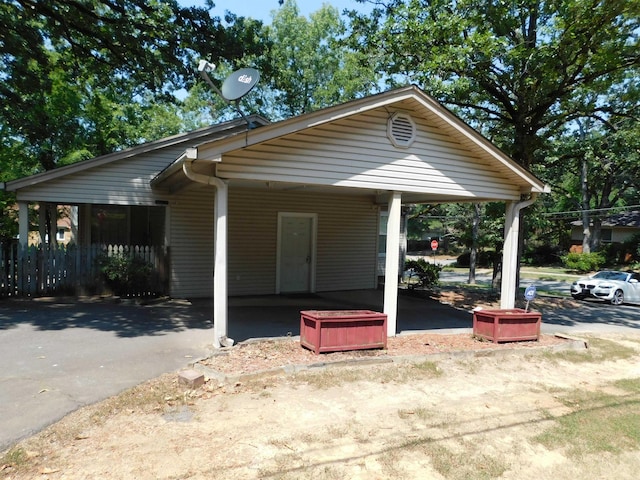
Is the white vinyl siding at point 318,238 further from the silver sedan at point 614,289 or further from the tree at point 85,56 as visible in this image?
the silver sedan at point 614,289

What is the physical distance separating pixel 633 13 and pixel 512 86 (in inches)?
125

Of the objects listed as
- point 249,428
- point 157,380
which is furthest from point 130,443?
point 157,380

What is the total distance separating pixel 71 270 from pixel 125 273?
→ 50.4 inches

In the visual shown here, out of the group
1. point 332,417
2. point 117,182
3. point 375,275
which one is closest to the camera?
point 332,417

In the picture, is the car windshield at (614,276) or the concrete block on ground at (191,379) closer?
the concrete block on ground at (191,379)

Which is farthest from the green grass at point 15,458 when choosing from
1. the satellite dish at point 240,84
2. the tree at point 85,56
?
the tree at point 85,56

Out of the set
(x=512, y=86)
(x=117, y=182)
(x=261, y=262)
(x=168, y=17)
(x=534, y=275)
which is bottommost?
(x=534, y=275)

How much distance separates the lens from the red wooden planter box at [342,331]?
6262mm

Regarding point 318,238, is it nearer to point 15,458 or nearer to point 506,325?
point 506,325

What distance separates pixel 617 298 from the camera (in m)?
15.6

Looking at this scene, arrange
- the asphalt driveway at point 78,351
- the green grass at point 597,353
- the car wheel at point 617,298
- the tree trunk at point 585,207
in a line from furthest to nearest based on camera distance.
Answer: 1. the tree trunk at point 585,207
2. the car wheel at point 617,298
3. the green grass at point 597,353
4. the asphalt driveway at point 78,351

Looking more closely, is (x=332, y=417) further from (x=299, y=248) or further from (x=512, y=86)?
(x=512, y=86)

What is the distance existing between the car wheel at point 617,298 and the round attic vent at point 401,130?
12.5 meters

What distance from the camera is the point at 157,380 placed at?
17.4ft
